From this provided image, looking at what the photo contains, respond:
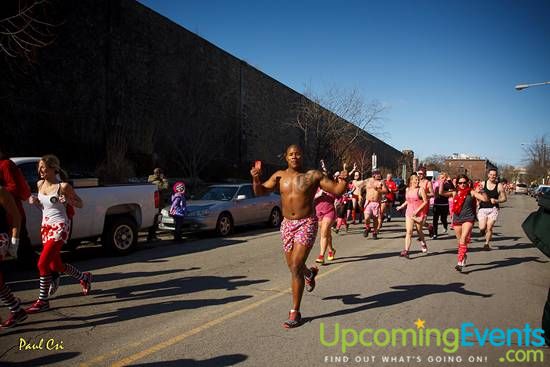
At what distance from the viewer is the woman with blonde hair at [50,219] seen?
492cm

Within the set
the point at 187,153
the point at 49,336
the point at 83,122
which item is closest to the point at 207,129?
the point at 187,153

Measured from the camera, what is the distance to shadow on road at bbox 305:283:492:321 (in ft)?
16.8

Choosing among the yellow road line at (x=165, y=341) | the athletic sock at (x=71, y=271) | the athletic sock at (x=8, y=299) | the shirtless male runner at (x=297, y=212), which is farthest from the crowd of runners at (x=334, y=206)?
the athletic sock at (x=8, y=299)

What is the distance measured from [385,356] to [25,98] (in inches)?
559

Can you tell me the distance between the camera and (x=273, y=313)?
486cm

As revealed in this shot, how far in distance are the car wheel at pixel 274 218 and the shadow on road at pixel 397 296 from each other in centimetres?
789

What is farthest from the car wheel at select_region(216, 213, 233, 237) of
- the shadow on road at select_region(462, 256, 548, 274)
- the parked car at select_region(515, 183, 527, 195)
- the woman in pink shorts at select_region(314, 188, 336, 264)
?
the parked car at select_region(515, 183, 527, 195)

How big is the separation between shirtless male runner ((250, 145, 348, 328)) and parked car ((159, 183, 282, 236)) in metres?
6.68

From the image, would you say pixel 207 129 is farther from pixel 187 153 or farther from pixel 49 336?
pixel 49 336

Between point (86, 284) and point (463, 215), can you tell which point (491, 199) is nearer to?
point (463, 215)

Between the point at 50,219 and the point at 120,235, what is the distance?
12.2ft

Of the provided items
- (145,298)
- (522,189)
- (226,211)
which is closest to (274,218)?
(226,211)
